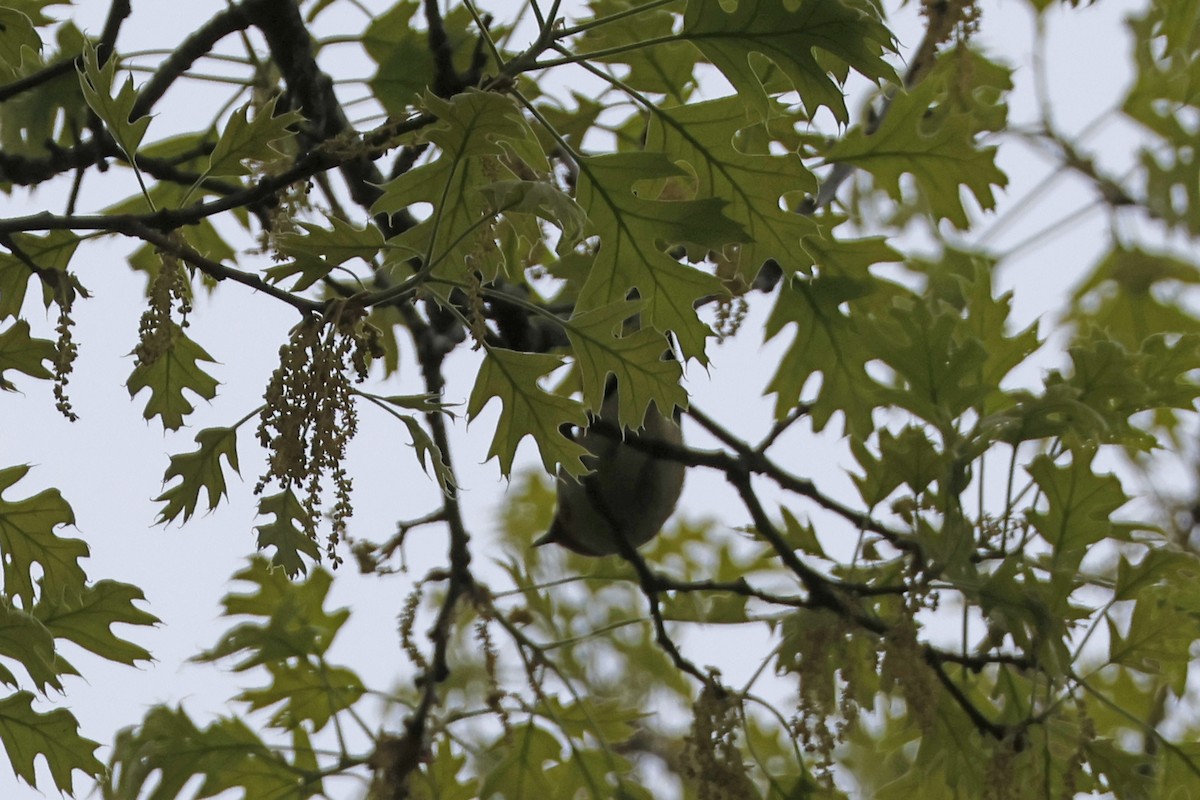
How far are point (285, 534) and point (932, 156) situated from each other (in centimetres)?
81

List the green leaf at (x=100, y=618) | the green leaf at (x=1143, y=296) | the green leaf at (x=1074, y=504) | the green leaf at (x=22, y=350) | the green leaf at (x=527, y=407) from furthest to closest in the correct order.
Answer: the green leaf at (x=1143, y=296)
the green leaf at (x=1074, y=504)
the green leaf at (x=100, y=618)
the green leaf at (x=22, y=350)
the green leaf at (x=527, y=407)

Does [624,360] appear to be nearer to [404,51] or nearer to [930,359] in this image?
[930,359]

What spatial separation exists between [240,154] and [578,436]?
0.72 metres

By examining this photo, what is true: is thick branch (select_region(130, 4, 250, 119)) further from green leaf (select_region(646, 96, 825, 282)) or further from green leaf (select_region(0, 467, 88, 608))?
green leaf (select_region(646, 96, 825, 282))

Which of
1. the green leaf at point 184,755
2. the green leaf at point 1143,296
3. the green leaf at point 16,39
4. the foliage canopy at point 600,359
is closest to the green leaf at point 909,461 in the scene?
the foliage canopy at point 600,359

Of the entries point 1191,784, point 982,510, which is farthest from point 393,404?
point 1191,784

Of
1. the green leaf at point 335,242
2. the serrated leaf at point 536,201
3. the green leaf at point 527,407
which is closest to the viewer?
the serrated leaf at point 536,201

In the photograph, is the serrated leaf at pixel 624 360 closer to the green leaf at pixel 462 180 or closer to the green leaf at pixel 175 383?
the green leaf at pixel 462 180

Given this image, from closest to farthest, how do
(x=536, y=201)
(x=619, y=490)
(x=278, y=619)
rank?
(x=536, y=201), (x=619, y=490), (x=278, y=619)

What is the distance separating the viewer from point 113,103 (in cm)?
98

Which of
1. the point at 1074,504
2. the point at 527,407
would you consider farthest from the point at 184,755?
the point at 1074,504

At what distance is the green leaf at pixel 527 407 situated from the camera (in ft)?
3.59

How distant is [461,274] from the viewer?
107 cm

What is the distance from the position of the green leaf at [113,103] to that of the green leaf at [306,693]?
947 mm
